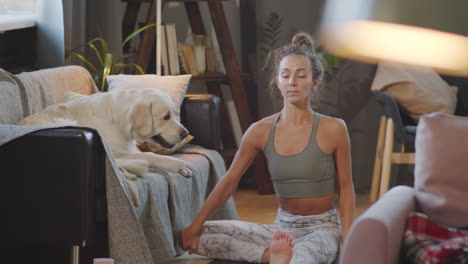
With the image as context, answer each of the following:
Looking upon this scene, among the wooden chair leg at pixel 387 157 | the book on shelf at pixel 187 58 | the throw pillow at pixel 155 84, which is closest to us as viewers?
the throw pillow at pixel 155 84

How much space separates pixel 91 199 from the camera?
8.63ft

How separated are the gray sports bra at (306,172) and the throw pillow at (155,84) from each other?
3.42ft

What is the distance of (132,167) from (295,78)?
2.28 ft

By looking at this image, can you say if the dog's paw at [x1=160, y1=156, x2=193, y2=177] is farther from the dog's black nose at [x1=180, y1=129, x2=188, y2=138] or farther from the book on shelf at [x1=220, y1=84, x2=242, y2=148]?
the book on shelf at [x1=220, y1=84, x2=242, y2=148]

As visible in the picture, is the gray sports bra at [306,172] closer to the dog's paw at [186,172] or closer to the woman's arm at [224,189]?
the woman's arm at [224,189]

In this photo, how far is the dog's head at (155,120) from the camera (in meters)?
3.30

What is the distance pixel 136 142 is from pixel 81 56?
0.90 meters

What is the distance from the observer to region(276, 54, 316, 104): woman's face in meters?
2.81

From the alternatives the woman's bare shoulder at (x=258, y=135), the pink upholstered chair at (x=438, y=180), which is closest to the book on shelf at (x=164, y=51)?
the woman's bare shoulder at (x=258, y=135)

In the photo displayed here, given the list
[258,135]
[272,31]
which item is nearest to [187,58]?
[272,31]

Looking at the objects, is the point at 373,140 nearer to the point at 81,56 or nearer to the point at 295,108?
the point at 81,56

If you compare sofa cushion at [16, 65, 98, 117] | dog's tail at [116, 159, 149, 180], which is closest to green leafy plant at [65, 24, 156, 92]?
sofa cushion at [16, 65, 98, 117]

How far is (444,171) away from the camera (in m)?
2.02

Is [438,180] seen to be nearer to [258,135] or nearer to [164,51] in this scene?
[258,135]
